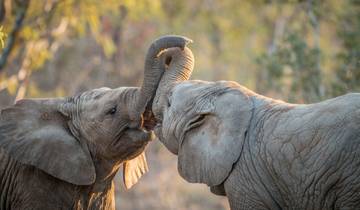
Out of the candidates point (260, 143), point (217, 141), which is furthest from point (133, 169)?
point (260, 143)

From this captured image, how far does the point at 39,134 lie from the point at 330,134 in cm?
321

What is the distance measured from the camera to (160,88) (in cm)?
829

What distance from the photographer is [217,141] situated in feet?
24.8

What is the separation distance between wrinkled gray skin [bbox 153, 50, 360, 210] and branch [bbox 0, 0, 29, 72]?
5.67 meters

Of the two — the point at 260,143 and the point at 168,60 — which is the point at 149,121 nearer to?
the point at 168,60

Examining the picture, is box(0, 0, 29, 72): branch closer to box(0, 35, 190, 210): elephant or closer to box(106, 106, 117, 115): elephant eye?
box(0, 35, 190, 210): elephant

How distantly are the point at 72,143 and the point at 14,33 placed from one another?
5205 mm

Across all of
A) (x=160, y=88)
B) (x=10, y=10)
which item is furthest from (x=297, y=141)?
(x=10, y=10)

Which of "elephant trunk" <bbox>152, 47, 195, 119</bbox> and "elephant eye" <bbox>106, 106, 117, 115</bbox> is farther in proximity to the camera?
"elephant eye" <bbox>106, 106, 117, 115</bbox>

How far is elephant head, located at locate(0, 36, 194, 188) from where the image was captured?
8516 mm

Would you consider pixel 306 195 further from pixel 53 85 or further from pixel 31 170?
pixel 53 85

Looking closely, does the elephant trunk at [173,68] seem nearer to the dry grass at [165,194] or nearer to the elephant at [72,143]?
the elephant at [72,143]

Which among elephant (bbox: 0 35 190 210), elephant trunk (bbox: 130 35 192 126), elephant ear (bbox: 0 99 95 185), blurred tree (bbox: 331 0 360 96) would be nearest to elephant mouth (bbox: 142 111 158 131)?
elephant (bbox: 0 35 190 210)

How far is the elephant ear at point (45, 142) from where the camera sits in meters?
8.57
